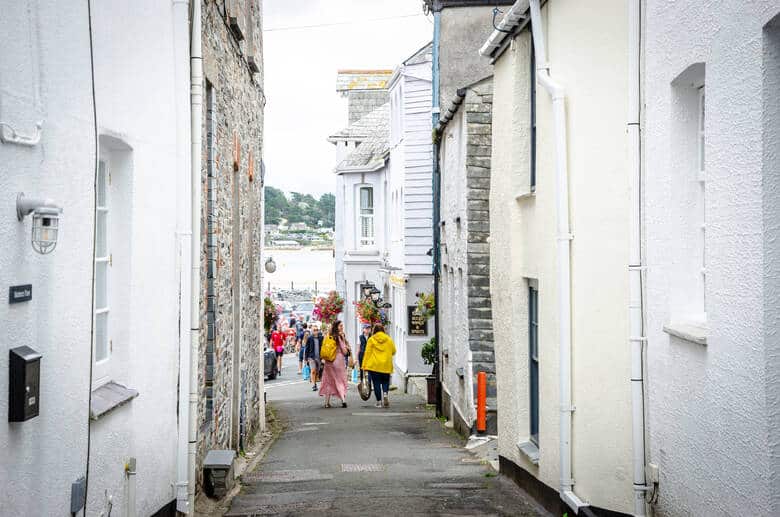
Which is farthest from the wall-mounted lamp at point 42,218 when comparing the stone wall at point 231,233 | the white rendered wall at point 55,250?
the stone wall at point 231,233

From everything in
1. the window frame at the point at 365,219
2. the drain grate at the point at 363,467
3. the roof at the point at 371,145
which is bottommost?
the drain grate at the point at 363,467

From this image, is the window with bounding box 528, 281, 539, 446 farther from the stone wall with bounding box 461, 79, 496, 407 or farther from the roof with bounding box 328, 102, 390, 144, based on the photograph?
the roof with bounding box 328, 102, 390, 144

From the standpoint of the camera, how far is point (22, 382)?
507 centimetres

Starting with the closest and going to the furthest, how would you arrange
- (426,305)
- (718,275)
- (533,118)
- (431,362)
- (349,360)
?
1. (718,275)
2. (533,118)
3. (349,360)
4. (431,362)
5. (426,305)

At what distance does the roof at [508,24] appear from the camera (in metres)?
9.89

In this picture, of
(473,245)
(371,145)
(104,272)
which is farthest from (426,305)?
(104,272)

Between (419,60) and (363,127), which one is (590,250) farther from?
(363,127)

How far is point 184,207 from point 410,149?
16088 mm

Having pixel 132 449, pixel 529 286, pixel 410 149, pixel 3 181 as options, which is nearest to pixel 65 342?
pixel 3 181

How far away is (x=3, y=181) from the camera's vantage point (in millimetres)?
4840

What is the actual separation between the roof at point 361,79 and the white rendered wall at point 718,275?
1424 inches

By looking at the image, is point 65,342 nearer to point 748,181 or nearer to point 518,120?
point 748,181

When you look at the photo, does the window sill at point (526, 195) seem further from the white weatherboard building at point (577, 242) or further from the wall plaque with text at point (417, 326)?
the wall plaque with text at point (417, 326)

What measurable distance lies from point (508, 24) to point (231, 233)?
4.53 meters
